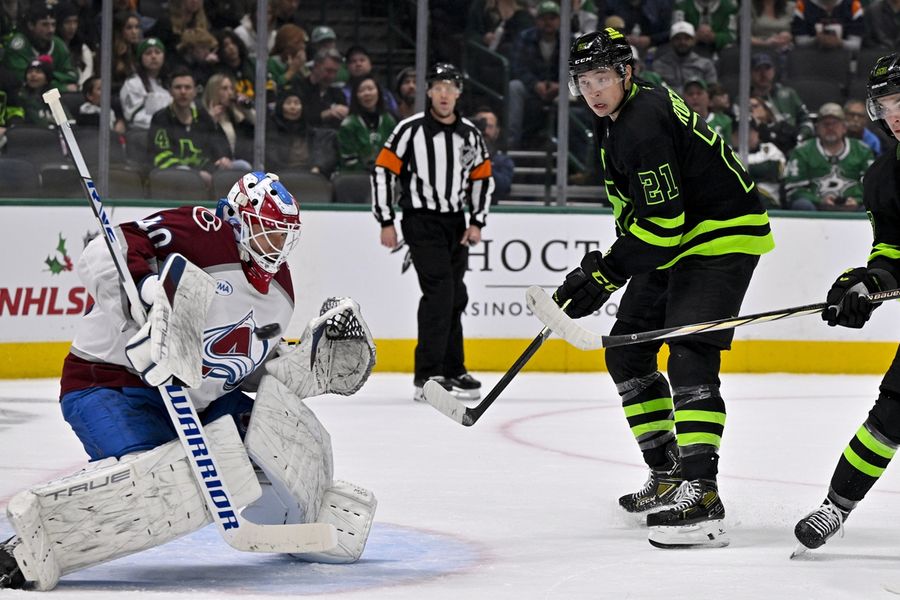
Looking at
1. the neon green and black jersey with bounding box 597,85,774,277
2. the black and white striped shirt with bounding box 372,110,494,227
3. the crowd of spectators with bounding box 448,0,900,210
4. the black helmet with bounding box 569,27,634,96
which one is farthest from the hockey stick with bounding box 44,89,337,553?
the crowd of spectators with bounding box 448,0,900,210

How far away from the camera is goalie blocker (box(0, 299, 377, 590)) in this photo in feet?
8.05

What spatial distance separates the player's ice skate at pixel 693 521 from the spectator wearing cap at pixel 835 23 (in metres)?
4.84

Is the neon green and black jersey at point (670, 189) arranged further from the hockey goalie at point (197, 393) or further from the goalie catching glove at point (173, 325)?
the goalie catching glove at point (173, 325)

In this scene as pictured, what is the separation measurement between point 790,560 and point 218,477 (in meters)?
1.20

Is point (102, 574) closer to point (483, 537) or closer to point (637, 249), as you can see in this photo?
point (483, 537)

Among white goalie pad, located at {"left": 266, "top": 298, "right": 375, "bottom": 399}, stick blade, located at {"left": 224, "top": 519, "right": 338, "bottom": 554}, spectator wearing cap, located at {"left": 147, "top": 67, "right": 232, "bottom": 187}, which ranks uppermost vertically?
spectator wearing cap, located at {"left": 147, "top": 67, "right": 232, "bottom": 187}

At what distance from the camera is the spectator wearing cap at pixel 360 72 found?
6.95 m

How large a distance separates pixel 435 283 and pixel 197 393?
2989 mm

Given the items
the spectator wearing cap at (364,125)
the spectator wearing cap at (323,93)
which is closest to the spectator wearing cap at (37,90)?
the spectator wearing cap at (323,93)

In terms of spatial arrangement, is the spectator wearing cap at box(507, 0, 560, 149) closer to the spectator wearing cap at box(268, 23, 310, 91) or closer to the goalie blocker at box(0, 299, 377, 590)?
the spectator wearing cap at box(268, 23, 310, 91)

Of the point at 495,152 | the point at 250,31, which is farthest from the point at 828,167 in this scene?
the point at 250,31

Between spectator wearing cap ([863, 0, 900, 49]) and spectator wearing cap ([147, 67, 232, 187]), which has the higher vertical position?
spectator wearing cap ([863, 0, 900, 49])

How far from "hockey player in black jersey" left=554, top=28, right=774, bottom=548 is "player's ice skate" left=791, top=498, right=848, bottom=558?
0.73 feet

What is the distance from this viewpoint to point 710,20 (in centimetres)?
728
